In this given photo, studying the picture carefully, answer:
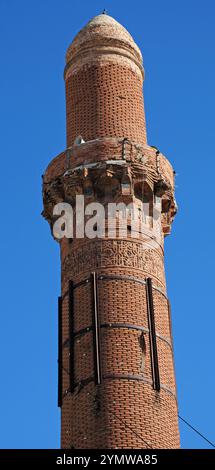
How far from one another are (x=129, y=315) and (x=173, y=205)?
3.12 m

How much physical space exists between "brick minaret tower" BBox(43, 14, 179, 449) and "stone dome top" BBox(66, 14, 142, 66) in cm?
3

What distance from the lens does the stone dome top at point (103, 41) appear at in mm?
21906

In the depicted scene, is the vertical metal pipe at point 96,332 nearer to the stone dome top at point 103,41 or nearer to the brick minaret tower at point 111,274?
the brick minaret tower at point 111,274

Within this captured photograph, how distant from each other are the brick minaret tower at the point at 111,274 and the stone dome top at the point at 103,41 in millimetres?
27

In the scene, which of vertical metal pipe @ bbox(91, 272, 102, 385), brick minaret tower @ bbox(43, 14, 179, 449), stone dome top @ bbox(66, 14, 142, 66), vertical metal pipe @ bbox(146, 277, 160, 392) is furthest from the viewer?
stone dome top @ bbox(66, 14, 142, 66)

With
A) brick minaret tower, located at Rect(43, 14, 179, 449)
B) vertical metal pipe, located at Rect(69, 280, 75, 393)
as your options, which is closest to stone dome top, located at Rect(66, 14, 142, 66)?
brick minaret tower, located at Rect(43, 14, 179, 449)

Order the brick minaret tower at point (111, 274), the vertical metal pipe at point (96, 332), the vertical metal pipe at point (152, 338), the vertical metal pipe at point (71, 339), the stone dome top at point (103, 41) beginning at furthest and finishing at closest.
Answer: the stone dome top at point (103, 41), the vertical metal pipe at point (71, 339), the vertical metal pipe at point (152, 338), the vertical metal pipe at point (96, 332), the brick minaret tower at point (111, 274)

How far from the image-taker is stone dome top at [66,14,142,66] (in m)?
21.9

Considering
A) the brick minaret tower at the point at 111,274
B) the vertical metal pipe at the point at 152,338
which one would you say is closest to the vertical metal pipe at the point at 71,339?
the brick minaret tower at the point at 111,274

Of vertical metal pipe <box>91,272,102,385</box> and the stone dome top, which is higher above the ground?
the stone dome top

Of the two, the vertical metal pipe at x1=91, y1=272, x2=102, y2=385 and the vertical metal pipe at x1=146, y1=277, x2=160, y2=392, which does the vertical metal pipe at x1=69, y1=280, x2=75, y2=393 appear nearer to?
the vertical metal pipe at x1=91, y1=272, x2=102, y2=385

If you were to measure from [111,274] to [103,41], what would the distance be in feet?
17.9
